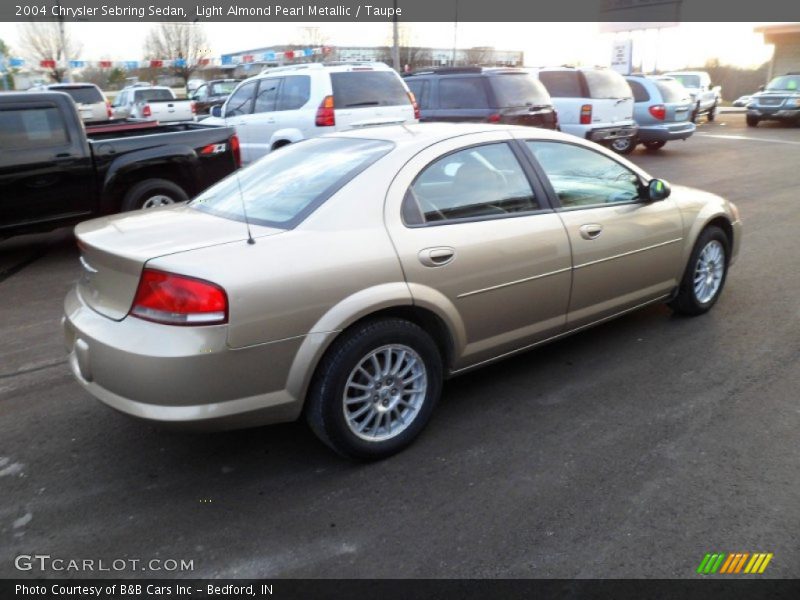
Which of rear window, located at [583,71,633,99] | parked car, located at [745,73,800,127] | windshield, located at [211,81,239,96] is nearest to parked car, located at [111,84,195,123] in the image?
A: windshield, located at [211,81,239,96]

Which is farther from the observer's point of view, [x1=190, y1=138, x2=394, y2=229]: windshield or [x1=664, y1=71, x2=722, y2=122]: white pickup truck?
[x1=664, y1=71, x2=722, y2=122]: white pickup truck

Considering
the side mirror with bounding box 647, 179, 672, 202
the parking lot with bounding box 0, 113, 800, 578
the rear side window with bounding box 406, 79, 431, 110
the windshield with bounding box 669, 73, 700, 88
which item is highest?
the side mirror with bounding box 647, 179, 672, 202

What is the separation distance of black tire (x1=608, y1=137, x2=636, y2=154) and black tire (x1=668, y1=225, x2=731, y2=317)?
10.4 meters

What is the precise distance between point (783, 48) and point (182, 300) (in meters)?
44.5

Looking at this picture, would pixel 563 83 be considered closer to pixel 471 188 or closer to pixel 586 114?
pixel 586 114

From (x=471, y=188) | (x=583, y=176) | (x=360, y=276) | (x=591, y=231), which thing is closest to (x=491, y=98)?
(x=583, y=176)

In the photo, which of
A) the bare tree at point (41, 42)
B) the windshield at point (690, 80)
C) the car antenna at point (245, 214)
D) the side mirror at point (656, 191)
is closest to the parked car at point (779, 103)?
the windshield at point (690, 80)

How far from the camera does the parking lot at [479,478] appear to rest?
2766 millimetres

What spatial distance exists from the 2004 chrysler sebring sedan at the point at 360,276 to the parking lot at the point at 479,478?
13.2 inches

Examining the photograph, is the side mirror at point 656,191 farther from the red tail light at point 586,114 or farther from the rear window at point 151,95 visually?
the rear window at point 151,95

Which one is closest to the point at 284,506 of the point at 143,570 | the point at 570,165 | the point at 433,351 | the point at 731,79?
the point at 143,570

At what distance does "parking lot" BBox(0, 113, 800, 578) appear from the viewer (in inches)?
109

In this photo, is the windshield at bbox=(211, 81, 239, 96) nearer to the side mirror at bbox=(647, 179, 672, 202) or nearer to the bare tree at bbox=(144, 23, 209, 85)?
the bare tree at bbox=(144, 23, 209, 85)

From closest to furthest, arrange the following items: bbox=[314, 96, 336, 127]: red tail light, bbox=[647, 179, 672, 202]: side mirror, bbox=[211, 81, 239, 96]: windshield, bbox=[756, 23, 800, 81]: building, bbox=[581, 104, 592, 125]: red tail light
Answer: bbox=[647, 179, 672, 202]: side mirror
bbox=[314, 96, 336, 127]: red tail light
bbox=[581, 104, 592, 125]: red tail light
bbox=[211, 81, 239, 96]: windshield
bbox=[756, 23, 800, 81]: building
